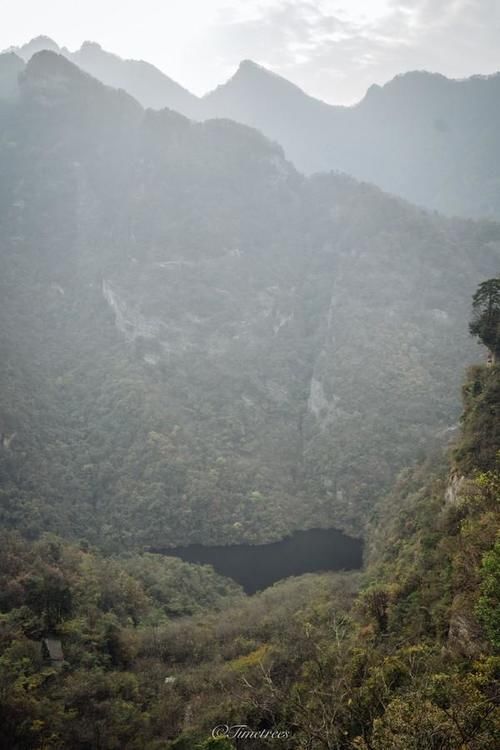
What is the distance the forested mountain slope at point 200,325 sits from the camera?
215ft

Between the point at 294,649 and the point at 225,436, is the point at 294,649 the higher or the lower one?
the lower one

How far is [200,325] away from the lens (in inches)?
3900

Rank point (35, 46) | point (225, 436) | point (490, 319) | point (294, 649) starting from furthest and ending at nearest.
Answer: point (35, 46)
point (225, 436)
point (490, 319)
point (294, 649)

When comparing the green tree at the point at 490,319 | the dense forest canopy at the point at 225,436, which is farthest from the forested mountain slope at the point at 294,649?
the green tree at the point at 490,319

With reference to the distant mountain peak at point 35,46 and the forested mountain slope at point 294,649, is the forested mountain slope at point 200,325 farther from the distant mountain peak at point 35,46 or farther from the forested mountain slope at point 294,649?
the distant mountain peak at point 35,46

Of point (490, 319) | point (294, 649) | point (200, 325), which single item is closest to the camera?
point (294, 649)

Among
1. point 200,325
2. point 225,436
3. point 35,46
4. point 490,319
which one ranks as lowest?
point 225,436

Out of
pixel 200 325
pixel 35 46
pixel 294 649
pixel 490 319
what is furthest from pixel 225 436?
pixel 35 46

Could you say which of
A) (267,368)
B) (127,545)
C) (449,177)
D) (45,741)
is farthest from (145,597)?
(449,177)

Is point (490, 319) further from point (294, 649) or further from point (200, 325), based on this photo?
point (200, 325)

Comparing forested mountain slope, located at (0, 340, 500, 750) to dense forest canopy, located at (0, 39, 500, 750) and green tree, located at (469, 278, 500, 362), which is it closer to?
dense forest canopy, located at (0, 39, 500, 750)

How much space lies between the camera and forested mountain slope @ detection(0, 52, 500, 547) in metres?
65.5

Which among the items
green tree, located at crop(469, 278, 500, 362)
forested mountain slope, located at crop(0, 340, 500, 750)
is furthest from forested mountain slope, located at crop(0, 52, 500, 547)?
green tree, located at crop(469, 278, 500, 362)

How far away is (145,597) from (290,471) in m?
39.3
